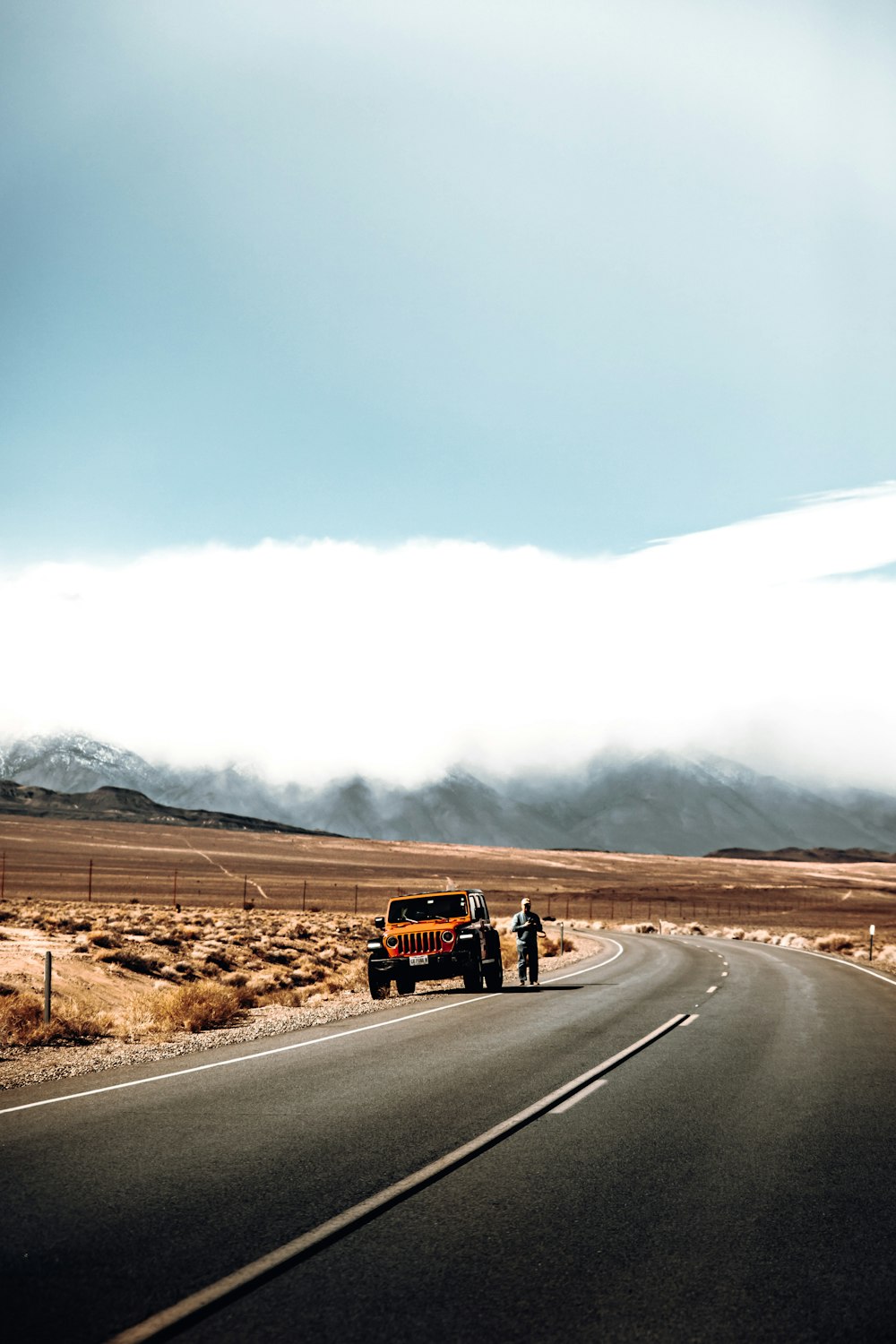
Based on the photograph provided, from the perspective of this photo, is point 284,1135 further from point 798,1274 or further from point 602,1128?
point 798,1274

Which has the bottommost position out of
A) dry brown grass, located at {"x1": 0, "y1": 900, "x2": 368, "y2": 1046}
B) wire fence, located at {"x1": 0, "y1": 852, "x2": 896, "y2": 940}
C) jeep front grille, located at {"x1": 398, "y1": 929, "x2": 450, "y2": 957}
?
wire fence, located at {"x1": 0, "y1": 852, "x2": 896, "y2": 940}

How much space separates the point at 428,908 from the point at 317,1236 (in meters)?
17.6

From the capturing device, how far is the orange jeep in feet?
72.6

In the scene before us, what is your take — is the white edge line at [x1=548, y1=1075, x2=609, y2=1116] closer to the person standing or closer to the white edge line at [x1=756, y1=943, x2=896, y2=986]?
the person standing

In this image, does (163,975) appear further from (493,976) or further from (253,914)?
(253,914)

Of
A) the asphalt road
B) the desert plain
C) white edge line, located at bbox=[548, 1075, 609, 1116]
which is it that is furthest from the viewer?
the desert plain

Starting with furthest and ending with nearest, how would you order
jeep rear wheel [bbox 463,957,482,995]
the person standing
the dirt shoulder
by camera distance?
the person standing, jeep rear wheel [bbox 463,957,482,995], the dirt shoulder

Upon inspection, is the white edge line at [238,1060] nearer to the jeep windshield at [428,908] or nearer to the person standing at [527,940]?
the jeep windshield at [428,908]

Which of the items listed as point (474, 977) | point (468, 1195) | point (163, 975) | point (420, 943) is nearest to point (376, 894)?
point (163, 975)

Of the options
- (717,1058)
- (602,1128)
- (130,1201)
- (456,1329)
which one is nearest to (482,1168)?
(602,1128)

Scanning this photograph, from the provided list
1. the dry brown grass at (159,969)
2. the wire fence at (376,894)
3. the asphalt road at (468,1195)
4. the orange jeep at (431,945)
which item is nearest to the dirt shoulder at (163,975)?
the dry brown grass at (159,969)

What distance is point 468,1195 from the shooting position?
6902 millimetres

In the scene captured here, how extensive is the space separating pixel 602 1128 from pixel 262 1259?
4.21m

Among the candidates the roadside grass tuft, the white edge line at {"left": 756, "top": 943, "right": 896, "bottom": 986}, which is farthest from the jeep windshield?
the white edge line at {"left": 756, "top": 943, "right": 896, "bottom": 986}
